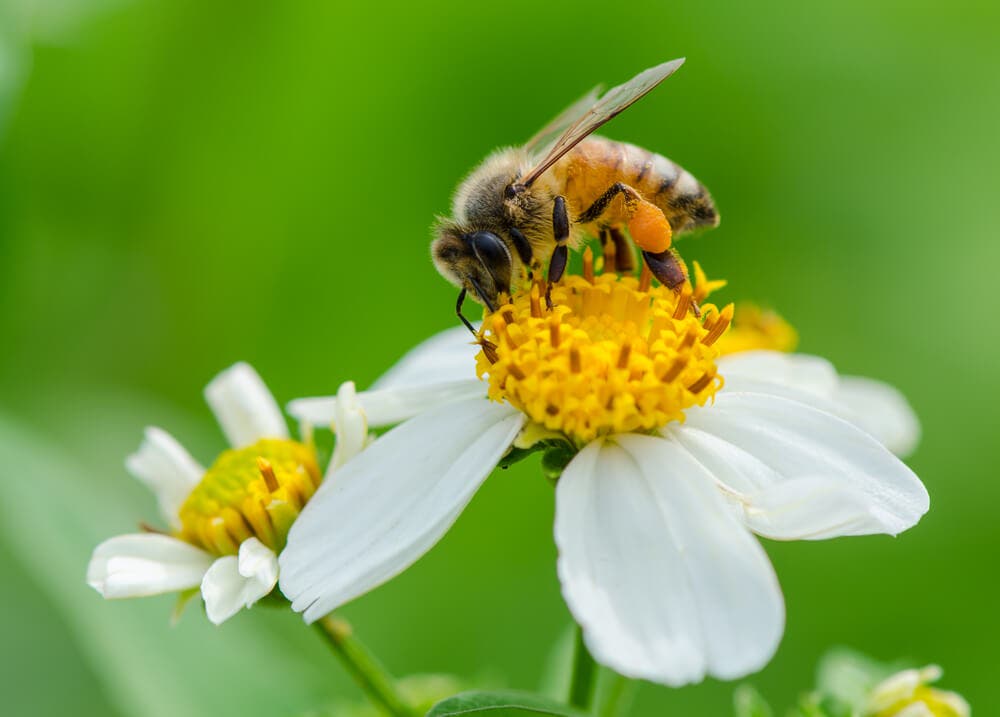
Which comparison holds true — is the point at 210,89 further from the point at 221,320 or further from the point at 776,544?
the point at 776,544

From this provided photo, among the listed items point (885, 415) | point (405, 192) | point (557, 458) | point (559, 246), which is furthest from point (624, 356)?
point (405, 192)

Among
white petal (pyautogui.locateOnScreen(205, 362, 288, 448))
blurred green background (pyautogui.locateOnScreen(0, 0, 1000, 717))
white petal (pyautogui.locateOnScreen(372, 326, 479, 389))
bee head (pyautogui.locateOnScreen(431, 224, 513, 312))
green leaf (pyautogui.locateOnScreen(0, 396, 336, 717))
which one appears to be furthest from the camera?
blurred green background (pyautogui.locateOnScreen(0, 0, 1000, 717))

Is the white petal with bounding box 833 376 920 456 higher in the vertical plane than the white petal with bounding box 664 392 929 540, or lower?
lower

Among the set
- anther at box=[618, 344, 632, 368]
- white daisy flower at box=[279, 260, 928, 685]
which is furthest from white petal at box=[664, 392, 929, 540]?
anther at box=[618, 344, 632, 368]

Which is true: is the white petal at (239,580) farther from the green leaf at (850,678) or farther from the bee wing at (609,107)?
Result: the green leaf at (850,678)

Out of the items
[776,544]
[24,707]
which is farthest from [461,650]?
[24,707]

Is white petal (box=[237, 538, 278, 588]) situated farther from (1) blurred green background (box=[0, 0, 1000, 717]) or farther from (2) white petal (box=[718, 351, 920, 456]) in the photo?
(1) blurred green background (box=[0, 0, 1000, 717])
